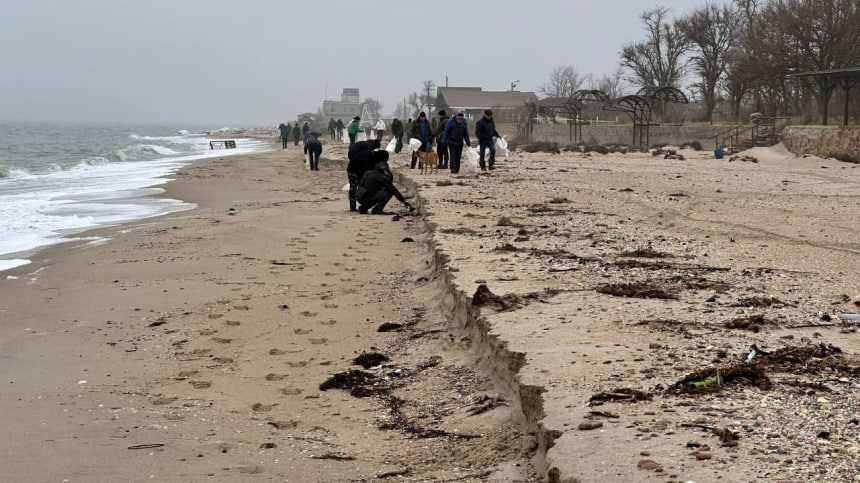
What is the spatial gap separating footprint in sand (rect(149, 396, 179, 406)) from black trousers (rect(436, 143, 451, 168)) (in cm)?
1721

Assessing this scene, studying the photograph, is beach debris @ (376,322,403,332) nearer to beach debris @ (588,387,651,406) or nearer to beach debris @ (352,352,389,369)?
beach debris @ (352,352,389,369)

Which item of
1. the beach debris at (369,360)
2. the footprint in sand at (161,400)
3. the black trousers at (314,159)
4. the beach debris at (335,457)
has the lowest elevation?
the footprint in sand at (161,400)

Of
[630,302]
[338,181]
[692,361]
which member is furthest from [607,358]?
[338,181]

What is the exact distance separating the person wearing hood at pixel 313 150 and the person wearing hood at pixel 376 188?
12.6 metres

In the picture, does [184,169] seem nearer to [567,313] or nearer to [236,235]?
[236,235]

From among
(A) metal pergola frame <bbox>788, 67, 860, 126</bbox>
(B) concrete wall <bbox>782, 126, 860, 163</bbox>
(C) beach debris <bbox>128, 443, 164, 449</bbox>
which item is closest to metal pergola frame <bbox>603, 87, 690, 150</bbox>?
(B) concrete wall <bbox>782, 126, 860, 163</bbox>

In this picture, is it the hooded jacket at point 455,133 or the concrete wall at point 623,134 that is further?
the concrete wall at point 623,134

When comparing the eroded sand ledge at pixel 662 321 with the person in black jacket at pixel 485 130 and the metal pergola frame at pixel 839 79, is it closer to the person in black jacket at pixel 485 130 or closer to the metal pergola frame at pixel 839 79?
the person in black jacket at pixel 485 130

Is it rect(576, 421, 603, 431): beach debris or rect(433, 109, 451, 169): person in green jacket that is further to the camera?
rect(433, 109, 451, 169): person in green jacket

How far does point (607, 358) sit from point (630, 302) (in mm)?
1593

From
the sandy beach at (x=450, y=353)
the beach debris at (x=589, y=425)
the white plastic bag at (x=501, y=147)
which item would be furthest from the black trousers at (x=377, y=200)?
the beach debris at (x=589, y=425)

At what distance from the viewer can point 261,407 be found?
5.30 metres

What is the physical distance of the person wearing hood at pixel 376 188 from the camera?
14.9 metres

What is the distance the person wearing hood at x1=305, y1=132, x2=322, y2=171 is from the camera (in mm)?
27547
